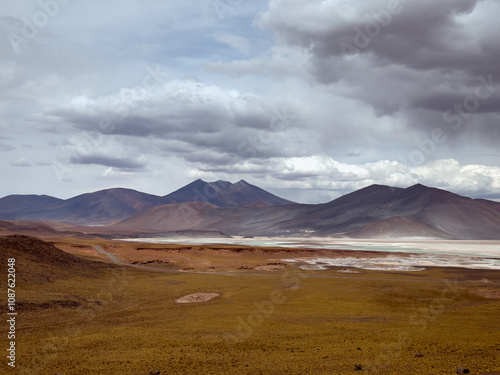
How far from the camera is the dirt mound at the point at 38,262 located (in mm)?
33938

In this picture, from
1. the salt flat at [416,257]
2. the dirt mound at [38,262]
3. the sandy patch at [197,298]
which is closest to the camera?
the sandy patch at [197,298]

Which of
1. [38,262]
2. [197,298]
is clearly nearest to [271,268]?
[197,298]

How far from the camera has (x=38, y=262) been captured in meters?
37.6

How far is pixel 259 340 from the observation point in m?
19.5

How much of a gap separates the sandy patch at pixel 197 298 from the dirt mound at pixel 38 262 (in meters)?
11.2

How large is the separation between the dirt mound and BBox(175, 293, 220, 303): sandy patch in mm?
11237

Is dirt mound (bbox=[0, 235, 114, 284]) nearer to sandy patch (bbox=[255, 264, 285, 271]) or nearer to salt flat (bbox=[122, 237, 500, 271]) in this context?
sandy patch (bbox=[255, 264, 285, 271])

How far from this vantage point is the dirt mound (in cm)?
3394

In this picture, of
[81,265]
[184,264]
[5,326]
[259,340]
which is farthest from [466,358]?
[184,264]

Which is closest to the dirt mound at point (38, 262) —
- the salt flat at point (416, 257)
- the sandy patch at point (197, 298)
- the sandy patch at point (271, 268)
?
the sandy patch at point (197, 298)

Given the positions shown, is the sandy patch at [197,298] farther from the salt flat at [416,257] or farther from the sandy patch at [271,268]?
the salt flat at [416,257]

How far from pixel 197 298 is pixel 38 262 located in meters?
15.5

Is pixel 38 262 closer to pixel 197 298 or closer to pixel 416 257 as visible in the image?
pixel 197 298

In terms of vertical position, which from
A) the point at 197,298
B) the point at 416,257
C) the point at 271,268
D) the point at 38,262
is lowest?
the point at 271,268
